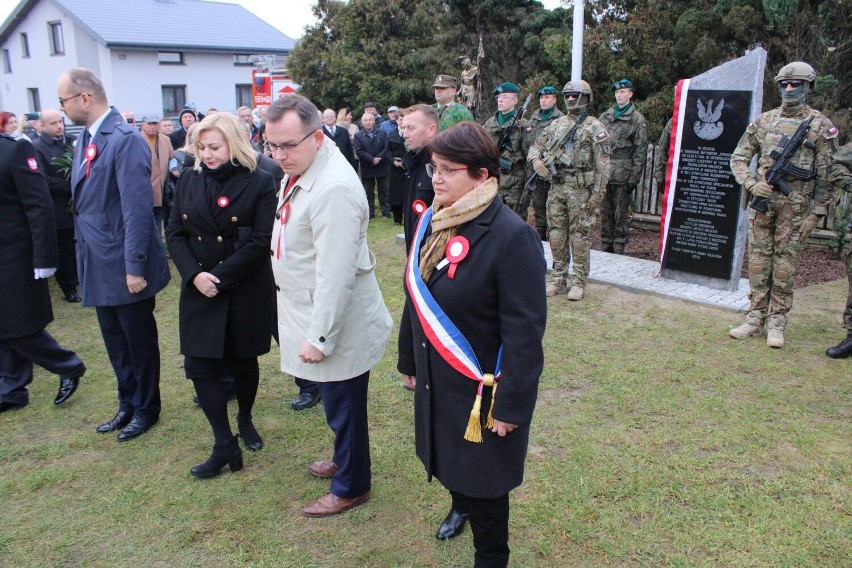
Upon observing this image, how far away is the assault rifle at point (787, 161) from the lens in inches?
221

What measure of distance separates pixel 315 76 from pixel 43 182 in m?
21.2

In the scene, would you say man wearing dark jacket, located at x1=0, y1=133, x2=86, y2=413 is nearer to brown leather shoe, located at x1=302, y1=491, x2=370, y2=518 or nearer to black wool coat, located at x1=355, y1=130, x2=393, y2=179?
brown leather shoe, located at x1=302, y1=491, x2=370, y2=518

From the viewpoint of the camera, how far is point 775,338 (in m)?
5.86

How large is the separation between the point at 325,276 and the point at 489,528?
1317mm

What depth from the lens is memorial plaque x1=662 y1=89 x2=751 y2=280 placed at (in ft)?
23.7

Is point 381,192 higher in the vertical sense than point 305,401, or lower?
higher

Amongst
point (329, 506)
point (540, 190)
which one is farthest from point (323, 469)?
point (540, 190)

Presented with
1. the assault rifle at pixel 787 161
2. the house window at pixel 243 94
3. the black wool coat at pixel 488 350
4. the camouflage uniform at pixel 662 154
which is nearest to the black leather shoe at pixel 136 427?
the black wool coat at pixel 488 350

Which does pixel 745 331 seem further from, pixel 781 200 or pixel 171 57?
pixel 171 57

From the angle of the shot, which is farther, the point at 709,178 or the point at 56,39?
the point at 56,39

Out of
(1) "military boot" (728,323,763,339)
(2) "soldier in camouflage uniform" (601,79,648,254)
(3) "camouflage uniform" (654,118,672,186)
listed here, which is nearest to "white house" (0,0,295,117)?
Answer: (2) "soldier in camouflage uniform" (601,79,648,254)

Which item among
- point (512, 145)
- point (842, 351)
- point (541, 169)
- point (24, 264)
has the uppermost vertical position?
point (512, 145)

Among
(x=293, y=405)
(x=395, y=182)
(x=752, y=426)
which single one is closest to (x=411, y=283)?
(x=293, y=405)

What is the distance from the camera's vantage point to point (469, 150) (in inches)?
99.9
